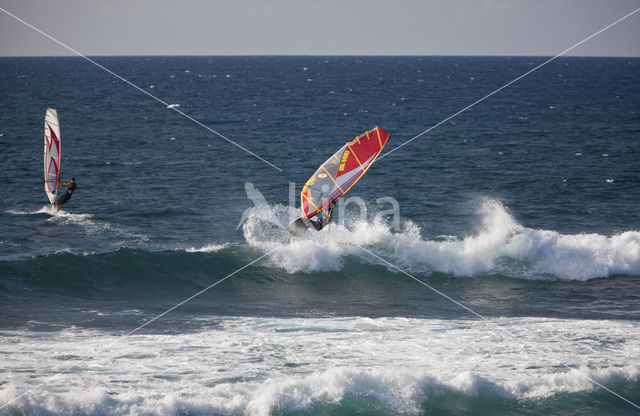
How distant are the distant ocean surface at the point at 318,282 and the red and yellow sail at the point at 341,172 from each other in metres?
3.47

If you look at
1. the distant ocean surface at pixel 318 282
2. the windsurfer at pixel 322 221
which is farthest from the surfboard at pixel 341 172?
the distant ocean surface at pixel 318 282

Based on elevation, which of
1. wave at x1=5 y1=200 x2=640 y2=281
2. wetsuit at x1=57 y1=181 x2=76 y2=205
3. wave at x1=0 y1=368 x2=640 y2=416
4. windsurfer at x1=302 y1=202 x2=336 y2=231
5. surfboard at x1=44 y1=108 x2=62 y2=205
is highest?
surfboard at x1=44 y1=108 x2=62 y2=205

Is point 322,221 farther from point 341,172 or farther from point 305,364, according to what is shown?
point 305,364

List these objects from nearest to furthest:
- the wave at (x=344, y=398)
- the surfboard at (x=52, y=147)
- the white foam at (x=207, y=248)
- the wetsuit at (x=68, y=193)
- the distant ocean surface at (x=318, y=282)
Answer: the wave at (x=344, y=398)
the distant ocean surface at (x=318, y=282)
the surfboard at (x=52, y=147)
the wetsuit at (x=68, y=193)
the white foam at (x=207, y=248)

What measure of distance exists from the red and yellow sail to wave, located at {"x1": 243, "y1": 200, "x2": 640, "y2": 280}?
204 inches

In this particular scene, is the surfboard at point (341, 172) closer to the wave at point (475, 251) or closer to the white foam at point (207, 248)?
the wave at point (475, 251)

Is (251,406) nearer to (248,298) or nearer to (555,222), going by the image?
(248,298)

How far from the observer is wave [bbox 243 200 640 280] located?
24328mm

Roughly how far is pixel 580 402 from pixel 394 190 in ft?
70.5

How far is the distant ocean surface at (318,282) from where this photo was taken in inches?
590

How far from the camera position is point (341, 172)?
20.0 meters

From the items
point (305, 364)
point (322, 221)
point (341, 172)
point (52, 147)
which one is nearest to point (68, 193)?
point (52, 147)

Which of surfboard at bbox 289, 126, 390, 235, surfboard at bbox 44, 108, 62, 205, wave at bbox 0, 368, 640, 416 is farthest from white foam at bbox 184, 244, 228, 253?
wave at bbox 0, 368, 640, 416

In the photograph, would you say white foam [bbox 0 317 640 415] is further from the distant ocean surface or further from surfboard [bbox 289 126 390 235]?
surfboard [bbox 289 126 390 235]
